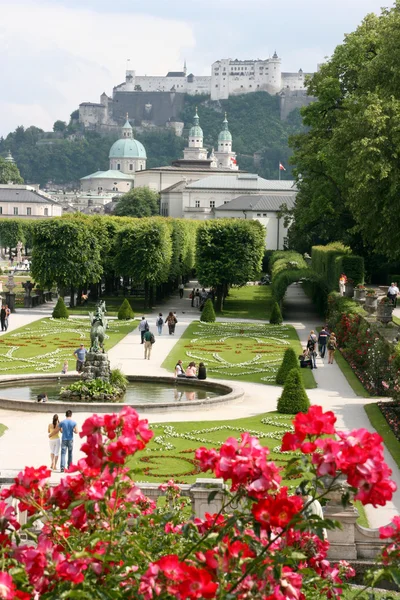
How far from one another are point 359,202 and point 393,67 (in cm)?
519

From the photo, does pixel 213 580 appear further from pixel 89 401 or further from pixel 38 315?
pixel 38 315

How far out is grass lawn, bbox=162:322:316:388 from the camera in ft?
111

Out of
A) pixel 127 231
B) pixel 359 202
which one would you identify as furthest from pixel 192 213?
pixel 359 202

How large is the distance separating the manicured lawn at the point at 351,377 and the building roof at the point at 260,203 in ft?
241

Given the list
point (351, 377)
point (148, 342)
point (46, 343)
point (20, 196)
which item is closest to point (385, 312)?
point (351, 377)

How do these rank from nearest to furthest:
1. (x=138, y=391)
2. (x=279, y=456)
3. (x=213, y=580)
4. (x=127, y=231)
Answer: (x=213, y=580), (x=279, y=456), (x=138, y=391), (x=127, y=231)

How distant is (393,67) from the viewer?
4153 centimetres

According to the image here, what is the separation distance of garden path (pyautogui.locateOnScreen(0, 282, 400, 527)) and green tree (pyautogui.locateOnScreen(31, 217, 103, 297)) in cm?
1320

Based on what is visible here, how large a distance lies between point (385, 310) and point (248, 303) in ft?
97.9

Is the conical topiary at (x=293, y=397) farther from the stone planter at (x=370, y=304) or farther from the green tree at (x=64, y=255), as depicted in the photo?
the green tree at (x=64, y=255)

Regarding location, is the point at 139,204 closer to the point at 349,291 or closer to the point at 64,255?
the point at 64,255

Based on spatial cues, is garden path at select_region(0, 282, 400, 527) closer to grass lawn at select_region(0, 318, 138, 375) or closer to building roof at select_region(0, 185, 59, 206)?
grass lawn at select_region(0, 318, 138, 375)

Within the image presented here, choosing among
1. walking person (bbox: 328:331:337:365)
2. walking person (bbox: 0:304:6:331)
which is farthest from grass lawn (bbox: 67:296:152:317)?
walking person (bbox: 328:331:337:365)

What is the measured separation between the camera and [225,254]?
60.2 m
